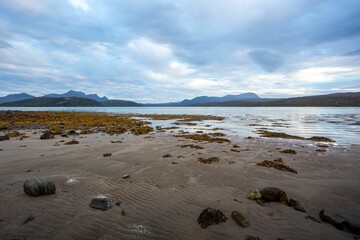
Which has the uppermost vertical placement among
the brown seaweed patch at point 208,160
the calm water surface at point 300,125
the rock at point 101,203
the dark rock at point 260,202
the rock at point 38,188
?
the rock at point 38,188

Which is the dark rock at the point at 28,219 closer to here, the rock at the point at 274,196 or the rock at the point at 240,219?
the rock at the point at 240,219

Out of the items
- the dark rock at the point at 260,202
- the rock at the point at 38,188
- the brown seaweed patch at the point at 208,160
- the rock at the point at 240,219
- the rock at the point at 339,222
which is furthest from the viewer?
the brown seaweed patch at the point at 208,160

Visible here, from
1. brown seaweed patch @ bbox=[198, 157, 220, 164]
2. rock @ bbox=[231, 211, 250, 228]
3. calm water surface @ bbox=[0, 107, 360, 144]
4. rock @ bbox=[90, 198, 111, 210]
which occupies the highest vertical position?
rock @ bbox=[90, 198, 111, 210]

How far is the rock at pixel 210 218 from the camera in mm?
4687

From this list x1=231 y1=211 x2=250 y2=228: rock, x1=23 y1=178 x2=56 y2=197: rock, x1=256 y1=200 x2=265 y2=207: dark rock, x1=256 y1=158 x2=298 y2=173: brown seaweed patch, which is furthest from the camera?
x1=256 y1=158 x2=298 y2=173: brown seaweed patch

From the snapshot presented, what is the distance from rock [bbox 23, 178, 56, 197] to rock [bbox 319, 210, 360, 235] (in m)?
7.28

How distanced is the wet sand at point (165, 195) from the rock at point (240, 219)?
0.11 meters

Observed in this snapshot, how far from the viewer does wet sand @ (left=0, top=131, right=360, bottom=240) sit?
4492mm

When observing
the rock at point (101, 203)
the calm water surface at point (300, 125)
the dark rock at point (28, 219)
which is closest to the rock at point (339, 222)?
the rock at point (101, 203)

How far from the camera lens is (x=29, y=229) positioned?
A: 14.7 feet

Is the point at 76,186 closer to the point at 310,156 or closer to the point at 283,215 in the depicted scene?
the point at 283,215

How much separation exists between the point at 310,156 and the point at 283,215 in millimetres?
8116

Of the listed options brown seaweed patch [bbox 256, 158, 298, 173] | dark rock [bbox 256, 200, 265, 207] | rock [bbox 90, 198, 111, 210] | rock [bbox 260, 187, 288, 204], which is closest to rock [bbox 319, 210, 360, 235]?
rock [bbox 260, 187, 288, 204]

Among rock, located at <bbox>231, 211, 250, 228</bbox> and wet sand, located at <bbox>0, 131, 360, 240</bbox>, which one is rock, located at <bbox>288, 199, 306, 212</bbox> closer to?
wet sand, located at <bbox>0, 131, 360, 240</bbox>
